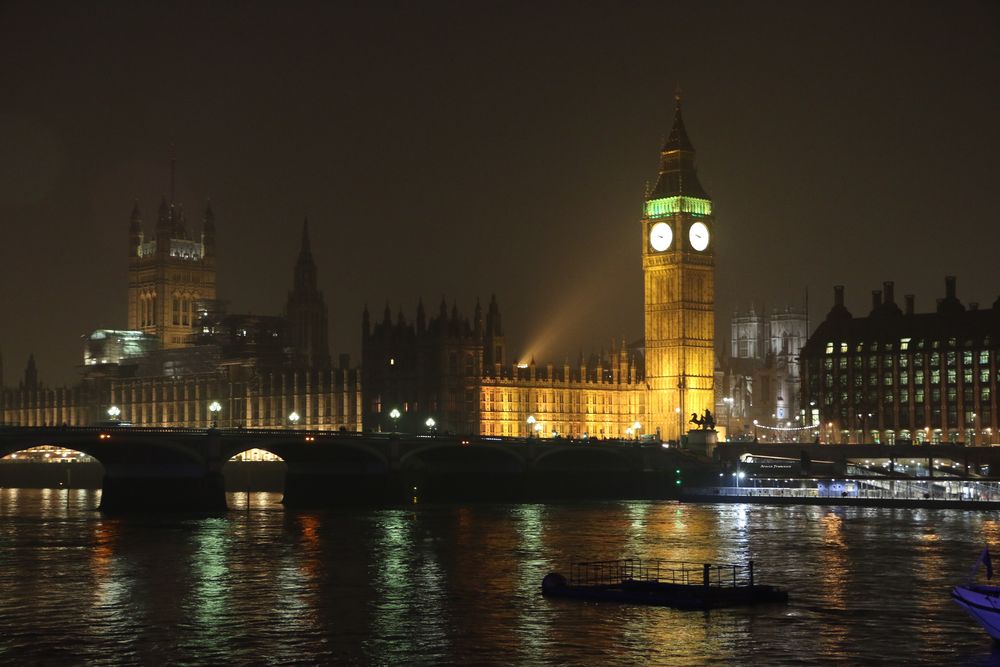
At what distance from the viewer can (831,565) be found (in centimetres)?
8225

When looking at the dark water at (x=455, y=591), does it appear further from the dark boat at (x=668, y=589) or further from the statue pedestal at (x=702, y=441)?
the statue pedestal at (x=702, y=441)

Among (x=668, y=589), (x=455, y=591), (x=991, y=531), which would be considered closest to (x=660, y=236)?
(x=991, y=531)

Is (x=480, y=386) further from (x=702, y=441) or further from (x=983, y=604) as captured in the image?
(x=983, y=604)

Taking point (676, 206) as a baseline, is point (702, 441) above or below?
below

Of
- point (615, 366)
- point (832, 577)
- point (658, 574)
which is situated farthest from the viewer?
point (615, 366)

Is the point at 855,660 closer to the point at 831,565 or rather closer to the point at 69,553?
the point at 831,565

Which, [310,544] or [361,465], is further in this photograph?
[361,465]

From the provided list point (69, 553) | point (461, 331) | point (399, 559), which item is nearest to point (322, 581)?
point (399, 559)

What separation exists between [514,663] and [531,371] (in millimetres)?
133458

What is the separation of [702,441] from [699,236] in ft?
116

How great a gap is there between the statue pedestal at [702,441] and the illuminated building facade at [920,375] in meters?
27.6

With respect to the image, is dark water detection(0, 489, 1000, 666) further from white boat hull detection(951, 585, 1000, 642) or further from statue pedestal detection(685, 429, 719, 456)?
statue pedestal detection(685, 429, 719, 456)

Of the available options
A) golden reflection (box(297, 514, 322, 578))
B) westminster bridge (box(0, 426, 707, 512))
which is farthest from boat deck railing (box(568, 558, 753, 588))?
westminster bridge (box(0, 426, 707, 512))

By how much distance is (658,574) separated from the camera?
250ft
